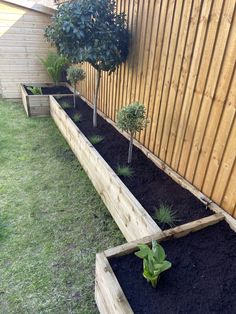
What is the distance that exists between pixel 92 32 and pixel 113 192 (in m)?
1.77

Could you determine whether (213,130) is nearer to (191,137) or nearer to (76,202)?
(191,137)

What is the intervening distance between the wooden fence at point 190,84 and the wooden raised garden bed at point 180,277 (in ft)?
1.08

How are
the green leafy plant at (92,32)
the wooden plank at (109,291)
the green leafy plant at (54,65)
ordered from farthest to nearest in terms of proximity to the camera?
the green leafy plant at (54,65) → the green leafy plant at (92,32) → the wooden plank at (109,291)

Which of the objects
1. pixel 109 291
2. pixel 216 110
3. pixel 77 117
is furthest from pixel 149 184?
pixel 77 117

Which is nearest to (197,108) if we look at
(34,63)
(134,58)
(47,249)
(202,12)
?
(202,12)

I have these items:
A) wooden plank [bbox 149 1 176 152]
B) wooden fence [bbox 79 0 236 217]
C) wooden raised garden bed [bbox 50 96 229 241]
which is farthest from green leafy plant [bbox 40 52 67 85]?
wooden plank [bbox 149 1 176 152]

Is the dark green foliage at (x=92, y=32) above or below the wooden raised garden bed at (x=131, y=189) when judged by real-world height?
above

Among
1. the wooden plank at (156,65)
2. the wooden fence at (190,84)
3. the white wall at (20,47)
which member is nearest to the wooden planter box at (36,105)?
the white wall at (20,47)

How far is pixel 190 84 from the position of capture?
201 centimetres

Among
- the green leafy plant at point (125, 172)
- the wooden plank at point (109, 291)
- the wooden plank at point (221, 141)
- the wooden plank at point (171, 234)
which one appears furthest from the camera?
the green leafy plant at point (125, 172)

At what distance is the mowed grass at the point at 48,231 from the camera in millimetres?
1738

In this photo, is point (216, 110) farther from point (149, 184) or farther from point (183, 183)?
point (149, 184)

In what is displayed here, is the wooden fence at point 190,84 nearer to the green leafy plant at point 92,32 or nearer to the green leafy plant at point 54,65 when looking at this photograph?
the green leafy plant at point 92,32

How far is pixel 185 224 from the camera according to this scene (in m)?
1.75
